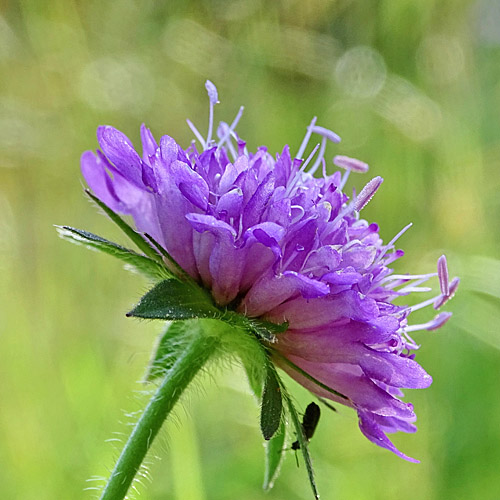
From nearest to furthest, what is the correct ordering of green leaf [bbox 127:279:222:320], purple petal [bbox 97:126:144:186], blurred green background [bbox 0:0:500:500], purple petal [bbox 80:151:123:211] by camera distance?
green leaf [bbox 127:279:222:320] < purple petal [bbox 97:126:144:186] < purple petal [bbox 80:151:123:211] < blurred green background [bbox 0:0:500:500]

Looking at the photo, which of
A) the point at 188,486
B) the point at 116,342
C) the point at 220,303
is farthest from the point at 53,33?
the point at 220,303

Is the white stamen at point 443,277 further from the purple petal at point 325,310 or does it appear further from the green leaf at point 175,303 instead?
the green leaf at point 175,303

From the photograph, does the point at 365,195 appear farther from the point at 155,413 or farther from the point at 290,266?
the point at 155,413

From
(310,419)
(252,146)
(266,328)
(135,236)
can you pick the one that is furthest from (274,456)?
(252,146)

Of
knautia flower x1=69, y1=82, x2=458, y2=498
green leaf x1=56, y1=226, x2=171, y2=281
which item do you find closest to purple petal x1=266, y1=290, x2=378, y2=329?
knautia flower x1=69, y1=82, x2=458, y2=498

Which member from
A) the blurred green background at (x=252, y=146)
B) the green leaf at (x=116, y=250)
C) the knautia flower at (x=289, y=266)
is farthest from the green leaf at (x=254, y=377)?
the blurred green background at (x=252, y=146)

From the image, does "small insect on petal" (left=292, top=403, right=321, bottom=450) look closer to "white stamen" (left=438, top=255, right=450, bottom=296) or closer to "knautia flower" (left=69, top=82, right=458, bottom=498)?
"knautia flower" (left=69, top=82, right=458, bottom=498)
